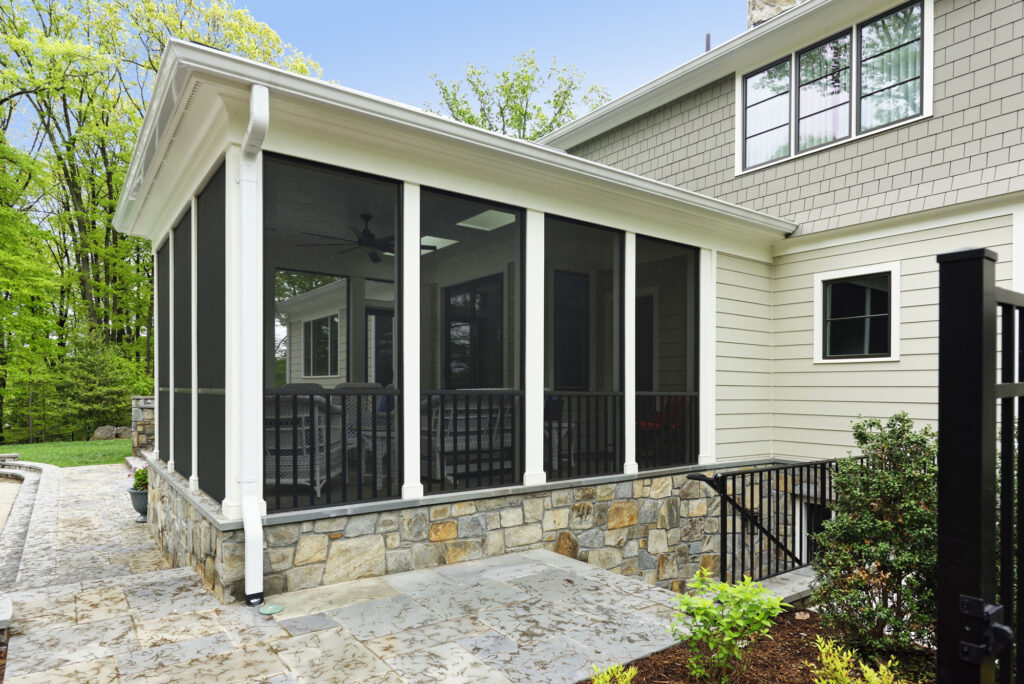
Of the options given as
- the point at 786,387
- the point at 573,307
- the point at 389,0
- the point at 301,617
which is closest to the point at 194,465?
the point at 301,617

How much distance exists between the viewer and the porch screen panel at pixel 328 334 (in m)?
4.02

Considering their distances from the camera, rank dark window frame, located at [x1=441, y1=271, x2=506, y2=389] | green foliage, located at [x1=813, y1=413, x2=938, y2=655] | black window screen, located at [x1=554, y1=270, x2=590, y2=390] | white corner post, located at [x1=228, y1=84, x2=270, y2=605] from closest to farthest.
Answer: green foliage, located at [x1=813, y1=413, x2=938, y2=655] < white corner post, located at [x1=228, y1=84, x2=270, y2=605] < black window screen, located at [x1=554, y1=270, x2=590, y2=390] < dark window frame, located at [x1=441, y1=271, x2=506, y2=389]

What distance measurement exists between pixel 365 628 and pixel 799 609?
120 inches

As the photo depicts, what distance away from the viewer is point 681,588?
19.4ft

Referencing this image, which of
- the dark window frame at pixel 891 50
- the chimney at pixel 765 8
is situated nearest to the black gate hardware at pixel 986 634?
the dark window frame at pixel 891 50

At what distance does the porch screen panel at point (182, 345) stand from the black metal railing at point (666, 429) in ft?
12.5

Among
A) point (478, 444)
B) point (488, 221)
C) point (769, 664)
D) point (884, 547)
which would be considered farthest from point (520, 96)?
point (769, 664)

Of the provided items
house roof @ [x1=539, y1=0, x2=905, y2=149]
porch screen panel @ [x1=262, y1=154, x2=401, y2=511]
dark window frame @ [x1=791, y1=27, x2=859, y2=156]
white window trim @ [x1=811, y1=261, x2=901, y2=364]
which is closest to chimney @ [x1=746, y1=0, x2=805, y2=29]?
house roof @ [x1=539, y1=0, x2=905, y2=149]

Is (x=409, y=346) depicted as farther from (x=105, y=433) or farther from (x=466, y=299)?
(x=105, y=433)

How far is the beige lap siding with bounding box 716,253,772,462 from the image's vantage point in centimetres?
653

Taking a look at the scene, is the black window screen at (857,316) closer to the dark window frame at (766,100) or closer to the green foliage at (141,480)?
the dark window frame at (766,100)

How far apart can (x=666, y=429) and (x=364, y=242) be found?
3.42 meters

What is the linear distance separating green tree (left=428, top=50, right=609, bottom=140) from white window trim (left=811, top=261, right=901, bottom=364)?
13.3m

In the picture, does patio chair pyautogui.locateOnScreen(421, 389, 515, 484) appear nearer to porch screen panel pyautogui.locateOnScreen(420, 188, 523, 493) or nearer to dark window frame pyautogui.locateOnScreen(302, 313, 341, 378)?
porch screen panel pyautogui.locateOnScreen(420, 188, 523, 493)
